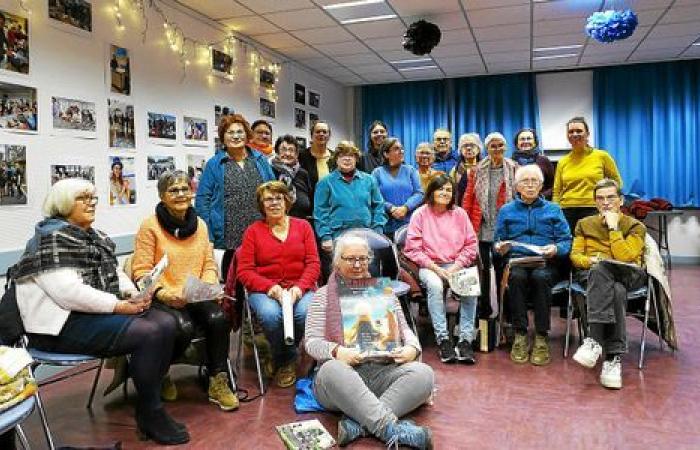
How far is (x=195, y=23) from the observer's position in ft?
15.4

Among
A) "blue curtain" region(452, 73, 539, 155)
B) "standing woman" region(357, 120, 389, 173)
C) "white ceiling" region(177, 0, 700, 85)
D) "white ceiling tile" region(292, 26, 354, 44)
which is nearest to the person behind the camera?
"standing woman" region(357, 120, 389, 173)

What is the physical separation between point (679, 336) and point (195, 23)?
4.51 m

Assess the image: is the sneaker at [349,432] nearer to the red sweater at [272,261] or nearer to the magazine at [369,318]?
the magazine at [369,318]

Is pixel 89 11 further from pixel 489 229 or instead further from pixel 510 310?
pixel 510 310

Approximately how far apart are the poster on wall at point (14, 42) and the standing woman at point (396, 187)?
235 cm

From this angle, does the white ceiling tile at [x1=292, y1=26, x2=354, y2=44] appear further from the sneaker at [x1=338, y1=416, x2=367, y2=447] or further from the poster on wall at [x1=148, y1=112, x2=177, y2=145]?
the sneaker at [x1=338, y1=416, x2=367, y2=447]

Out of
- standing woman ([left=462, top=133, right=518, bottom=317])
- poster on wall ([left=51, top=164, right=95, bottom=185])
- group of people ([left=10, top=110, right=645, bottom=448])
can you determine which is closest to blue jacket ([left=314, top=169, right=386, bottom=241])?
group of people ([left=10, top=110, right=645, bottom=448])

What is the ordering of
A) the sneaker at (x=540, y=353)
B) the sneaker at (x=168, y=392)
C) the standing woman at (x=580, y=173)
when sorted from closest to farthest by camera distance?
the sneaker at (x=168, y=392) → the sneaker at (x=540, y=353) → the standing woman at (x=580, y=173)

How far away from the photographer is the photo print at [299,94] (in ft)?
21.8

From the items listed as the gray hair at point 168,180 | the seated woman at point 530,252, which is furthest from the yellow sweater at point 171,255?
the seated woman at point 530,252

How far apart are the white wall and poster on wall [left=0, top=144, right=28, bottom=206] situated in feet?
0.13

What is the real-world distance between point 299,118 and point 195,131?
2190 mm

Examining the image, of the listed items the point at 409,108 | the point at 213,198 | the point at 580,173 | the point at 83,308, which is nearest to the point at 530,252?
the point at 580,173

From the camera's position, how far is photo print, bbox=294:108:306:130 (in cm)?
666
